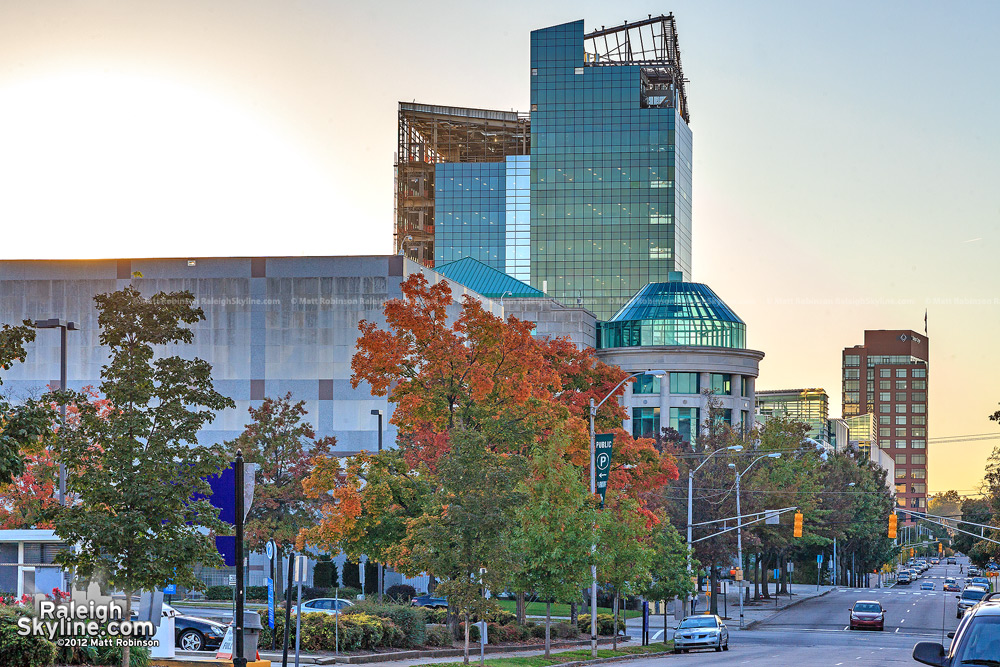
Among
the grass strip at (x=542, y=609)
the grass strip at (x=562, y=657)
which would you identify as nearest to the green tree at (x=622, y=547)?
the grass strip at (x=562, y=657)

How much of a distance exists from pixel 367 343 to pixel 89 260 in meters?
50.8

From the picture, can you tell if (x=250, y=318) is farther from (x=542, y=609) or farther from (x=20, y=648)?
(x=20, y=648)

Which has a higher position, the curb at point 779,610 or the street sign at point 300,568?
the street sign at point 300,568

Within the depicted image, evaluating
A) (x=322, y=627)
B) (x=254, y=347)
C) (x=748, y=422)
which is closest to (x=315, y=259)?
(x=254, y=347)

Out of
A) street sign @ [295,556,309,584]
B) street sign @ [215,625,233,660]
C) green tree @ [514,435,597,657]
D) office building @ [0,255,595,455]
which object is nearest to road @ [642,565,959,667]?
green tree @ [514,435,597,657]

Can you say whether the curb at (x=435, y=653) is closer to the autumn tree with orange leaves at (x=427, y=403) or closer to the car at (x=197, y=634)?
the car at (x=197, y=634)

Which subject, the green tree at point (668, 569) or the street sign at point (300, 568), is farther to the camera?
the green tree at point (668, 569)

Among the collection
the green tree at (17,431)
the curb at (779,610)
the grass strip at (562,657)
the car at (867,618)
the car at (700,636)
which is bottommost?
the curb at (779,610)

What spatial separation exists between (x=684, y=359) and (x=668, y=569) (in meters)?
79.5

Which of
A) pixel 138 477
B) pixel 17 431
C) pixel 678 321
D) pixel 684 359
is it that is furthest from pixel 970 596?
pixel 17 431

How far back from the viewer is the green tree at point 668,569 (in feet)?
180

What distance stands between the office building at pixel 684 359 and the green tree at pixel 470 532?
327ft

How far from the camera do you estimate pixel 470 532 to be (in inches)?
1273

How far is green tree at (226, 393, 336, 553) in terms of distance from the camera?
5575 cm
